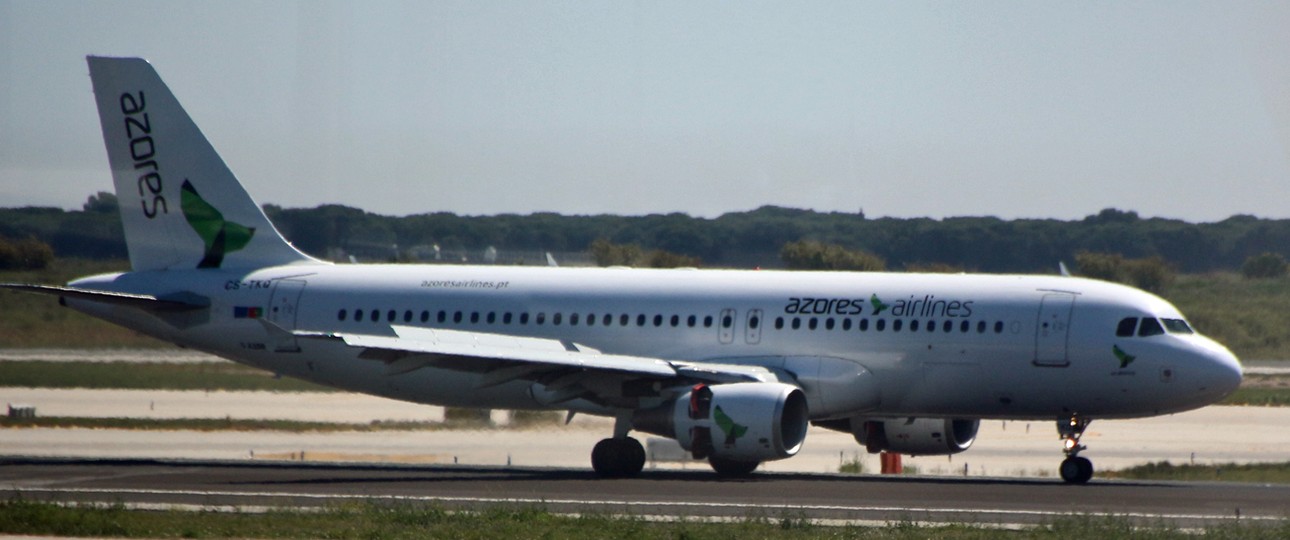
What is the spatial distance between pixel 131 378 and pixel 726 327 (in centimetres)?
2571

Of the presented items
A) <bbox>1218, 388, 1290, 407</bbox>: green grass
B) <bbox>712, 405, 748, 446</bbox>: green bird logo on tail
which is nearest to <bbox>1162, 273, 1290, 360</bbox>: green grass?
<bbox>1218, 388, 1290, 407</bbox>: green grass

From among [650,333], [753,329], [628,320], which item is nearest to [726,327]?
[753,329]

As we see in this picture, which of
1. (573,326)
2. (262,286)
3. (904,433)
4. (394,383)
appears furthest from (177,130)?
(904,433)

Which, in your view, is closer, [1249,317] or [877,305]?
[877,305]

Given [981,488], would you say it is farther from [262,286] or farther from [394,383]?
[262,286]

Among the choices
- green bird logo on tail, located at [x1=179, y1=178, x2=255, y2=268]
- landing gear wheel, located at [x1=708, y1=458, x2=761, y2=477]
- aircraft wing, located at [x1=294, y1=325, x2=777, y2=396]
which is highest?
green bird logo on tail, located at [x1=179, y1=178, x2=255, y2=268]

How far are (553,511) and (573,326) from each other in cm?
1107

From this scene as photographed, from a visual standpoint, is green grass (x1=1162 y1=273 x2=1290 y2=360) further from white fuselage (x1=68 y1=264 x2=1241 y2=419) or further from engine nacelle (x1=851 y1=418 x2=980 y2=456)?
white fuselage (x1=68 y1=264 x2=1241 y2=419)

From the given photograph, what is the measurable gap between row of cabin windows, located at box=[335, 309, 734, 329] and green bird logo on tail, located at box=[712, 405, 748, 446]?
3645 mm

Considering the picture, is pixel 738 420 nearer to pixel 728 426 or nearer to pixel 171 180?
pixel 728 426

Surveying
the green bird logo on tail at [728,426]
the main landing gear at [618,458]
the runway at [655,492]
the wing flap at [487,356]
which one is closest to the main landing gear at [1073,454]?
the runway at [655,492]

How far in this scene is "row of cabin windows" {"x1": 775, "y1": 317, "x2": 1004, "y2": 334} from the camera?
103 feet

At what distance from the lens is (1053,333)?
3077 centimetres

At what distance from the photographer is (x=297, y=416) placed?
48875mm
